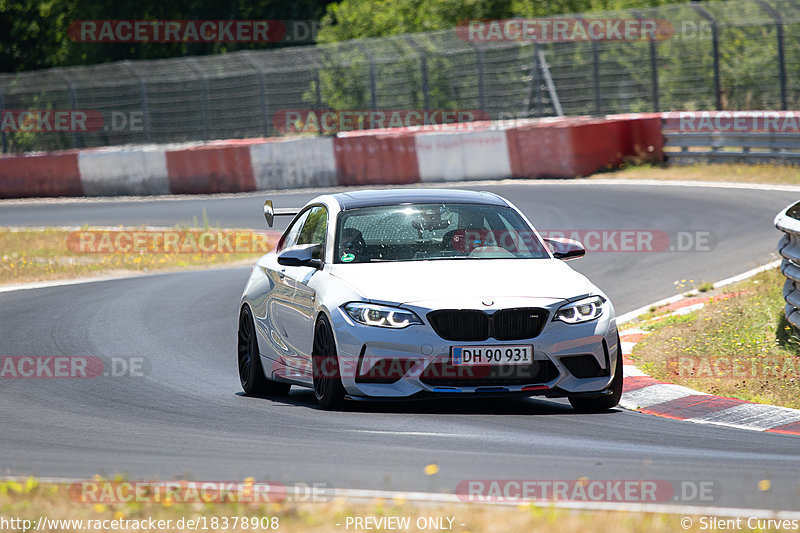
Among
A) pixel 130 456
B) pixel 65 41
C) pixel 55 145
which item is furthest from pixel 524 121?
pixel 65 41

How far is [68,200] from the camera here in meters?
31.1

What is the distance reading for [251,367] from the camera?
389 inches

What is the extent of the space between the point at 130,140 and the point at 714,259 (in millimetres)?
22154

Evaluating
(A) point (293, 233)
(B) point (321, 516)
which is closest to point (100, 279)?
(A) point (293, 233)

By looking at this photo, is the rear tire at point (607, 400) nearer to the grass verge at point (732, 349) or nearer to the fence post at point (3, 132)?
the grass verge at point (732, 349)

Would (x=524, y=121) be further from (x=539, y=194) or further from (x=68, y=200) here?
(x=68, y=200)

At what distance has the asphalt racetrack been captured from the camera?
19.6ft

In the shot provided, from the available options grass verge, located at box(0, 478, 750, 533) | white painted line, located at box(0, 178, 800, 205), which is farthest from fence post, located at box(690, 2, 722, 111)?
grass verge, located at box(0, 478, 750, 533)

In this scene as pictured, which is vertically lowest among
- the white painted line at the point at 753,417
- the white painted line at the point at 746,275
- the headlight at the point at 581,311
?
the white painted line at the point at 746,275

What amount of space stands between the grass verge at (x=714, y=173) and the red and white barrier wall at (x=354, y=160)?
0.50 metres

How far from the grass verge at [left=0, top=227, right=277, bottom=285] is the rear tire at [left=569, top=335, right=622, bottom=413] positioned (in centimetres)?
1164

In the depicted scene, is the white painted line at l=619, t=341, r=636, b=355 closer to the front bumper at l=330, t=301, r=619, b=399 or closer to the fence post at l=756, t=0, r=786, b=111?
the front bumper at l=330, t=301, r=619, b=399

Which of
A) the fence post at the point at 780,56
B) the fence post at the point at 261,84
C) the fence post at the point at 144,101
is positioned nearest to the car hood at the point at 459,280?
the fence post at the point at 780,56

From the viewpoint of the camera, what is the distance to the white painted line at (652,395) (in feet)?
29.6
